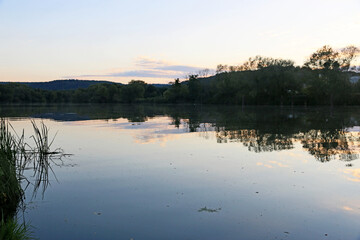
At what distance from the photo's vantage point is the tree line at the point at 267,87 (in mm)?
67125

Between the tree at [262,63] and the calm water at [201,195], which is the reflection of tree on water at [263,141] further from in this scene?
the tree at [262,63]

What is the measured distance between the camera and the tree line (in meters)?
67.1

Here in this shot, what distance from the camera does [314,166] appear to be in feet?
39.2

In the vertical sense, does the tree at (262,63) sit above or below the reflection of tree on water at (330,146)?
above

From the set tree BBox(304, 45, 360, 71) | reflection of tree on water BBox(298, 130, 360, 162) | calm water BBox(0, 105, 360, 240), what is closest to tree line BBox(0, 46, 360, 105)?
tree BBox(304, 45, 360, 71)

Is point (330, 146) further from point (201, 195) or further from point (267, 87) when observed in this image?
point (267, 87)

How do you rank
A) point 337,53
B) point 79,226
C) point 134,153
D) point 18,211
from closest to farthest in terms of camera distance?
point 79,226 < point 18,211 < point 134,153 < point 337,53

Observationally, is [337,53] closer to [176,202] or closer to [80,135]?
[80,135]

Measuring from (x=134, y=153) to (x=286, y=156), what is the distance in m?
6.93

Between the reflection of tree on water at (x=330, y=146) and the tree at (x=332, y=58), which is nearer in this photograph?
the reflection of tree on water at (x=330, y=146)

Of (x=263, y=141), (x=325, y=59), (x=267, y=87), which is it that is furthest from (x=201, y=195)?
(x=267, y=87)

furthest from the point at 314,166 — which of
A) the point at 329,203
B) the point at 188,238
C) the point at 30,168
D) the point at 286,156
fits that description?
the point at 30,168

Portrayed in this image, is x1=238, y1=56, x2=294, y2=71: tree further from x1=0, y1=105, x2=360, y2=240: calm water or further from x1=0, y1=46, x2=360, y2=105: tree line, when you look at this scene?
x1=0, y1=105, x2=360, y2=240: calm water

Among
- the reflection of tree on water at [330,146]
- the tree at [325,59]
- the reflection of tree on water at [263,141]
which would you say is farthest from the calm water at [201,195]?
the tree at [325,59]
